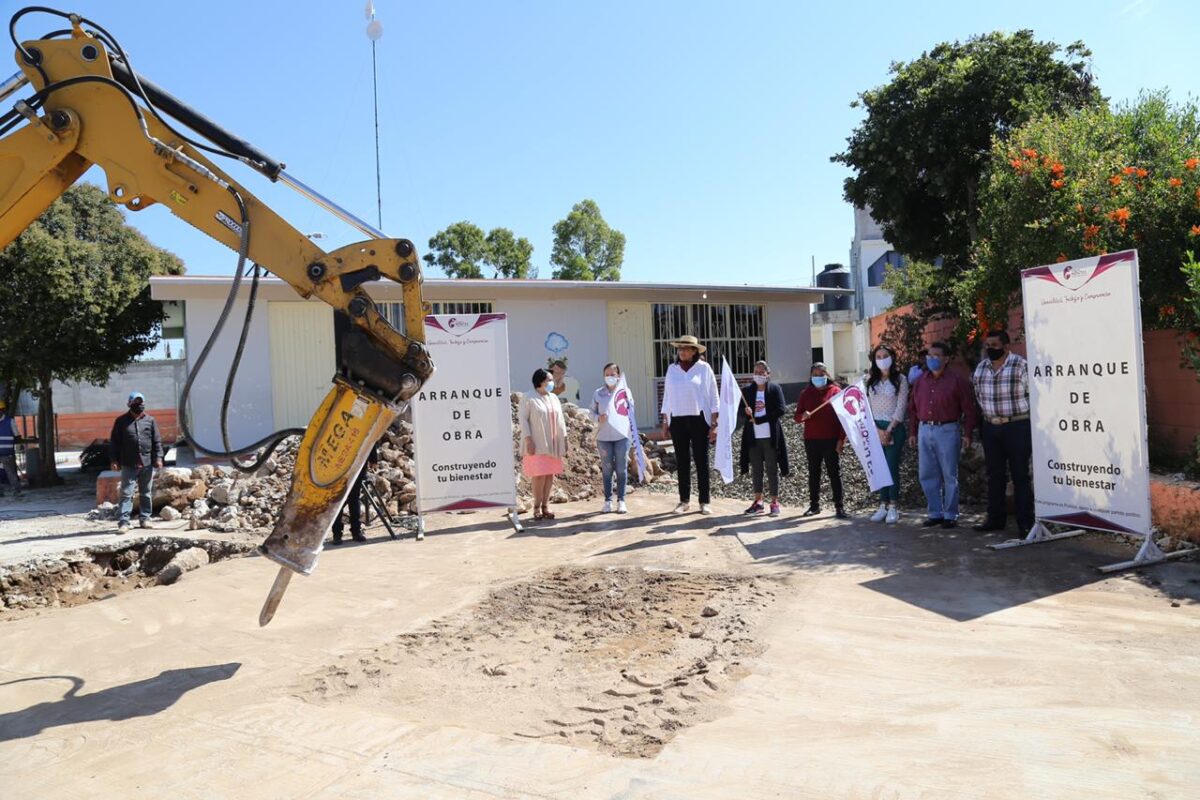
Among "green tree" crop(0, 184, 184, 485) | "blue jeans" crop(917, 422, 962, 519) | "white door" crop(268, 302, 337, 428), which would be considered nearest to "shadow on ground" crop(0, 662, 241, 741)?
"blue jeans" crop(917, 422, 962, 519)

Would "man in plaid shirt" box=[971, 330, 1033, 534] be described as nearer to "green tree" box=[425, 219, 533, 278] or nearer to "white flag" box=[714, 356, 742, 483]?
"white flag" box=[714, 356, 742, 483]

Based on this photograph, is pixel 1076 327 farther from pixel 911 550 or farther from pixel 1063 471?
pixel 911 550

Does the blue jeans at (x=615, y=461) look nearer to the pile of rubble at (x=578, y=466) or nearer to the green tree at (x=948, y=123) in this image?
the pile of rubble at (x=578, y=466)

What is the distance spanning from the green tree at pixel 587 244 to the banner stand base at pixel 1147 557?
32.6 meters

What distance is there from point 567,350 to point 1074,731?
1479cm

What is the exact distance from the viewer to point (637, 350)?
19.0 m

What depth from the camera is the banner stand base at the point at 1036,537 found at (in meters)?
7.44

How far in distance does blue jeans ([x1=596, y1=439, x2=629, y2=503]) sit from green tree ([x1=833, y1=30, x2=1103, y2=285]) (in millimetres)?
8769

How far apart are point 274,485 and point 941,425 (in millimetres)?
8913

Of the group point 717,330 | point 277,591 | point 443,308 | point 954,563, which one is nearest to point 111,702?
point 277,591

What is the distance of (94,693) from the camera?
4844mm

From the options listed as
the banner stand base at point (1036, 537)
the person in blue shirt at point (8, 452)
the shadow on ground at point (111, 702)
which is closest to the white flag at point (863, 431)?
the banner stand base at point (1036, 537)

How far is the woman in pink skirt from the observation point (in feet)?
33.2

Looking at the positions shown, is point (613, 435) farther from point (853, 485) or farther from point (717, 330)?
point (717, 330)
